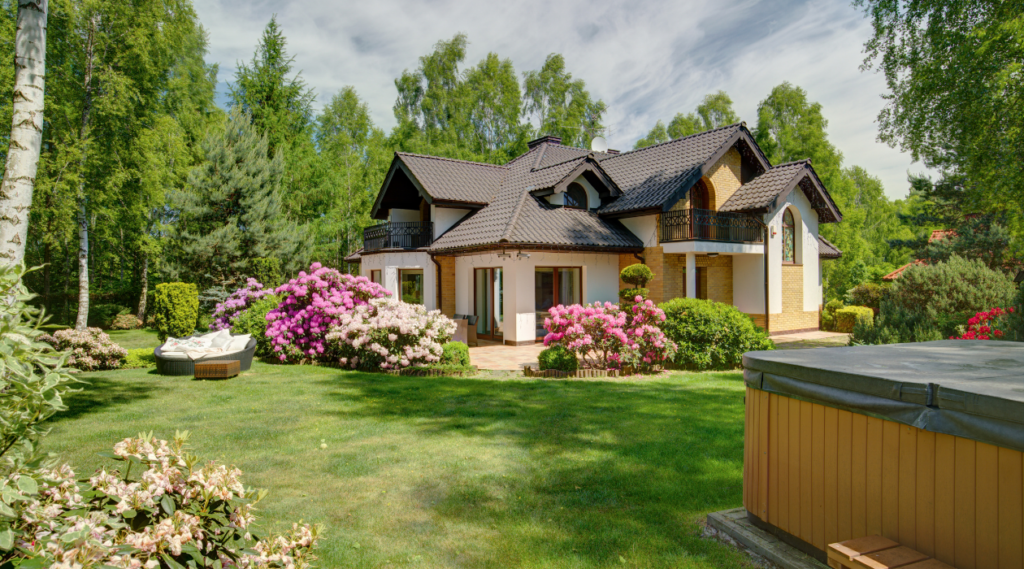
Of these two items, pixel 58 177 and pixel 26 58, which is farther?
pixel 58 177

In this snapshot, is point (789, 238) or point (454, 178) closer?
point (789, 238)

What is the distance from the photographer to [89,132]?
19.0 metres

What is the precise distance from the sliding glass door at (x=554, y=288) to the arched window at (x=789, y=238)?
27.7 ft

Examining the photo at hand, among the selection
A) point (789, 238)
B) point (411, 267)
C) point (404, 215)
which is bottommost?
point (411, 267)

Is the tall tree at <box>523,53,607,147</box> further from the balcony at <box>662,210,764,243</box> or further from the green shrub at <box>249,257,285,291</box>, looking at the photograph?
the green shrub at <box>249,257,285,291</box>

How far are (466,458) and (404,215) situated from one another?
17.5 m

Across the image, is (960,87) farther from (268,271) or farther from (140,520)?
(268,271)

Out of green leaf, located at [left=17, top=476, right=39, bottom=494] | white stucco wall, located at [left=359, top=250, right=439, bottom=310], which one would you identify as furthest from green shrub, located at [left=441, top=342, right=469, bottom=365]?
green leaf, located at [left=17, top=476, right=39, bottom=494]

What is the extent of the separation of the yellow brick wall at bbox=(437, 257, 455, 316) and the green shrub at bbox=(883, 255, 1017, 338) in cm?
1313

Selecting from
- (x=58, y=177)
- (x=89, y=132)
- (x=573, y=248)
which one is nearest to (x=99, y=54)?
(x=89, y=132)

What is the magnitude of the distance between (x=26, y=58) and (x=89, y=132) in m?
17.9

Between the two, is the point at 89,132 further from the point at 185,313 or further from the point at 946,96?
the point at 946,96

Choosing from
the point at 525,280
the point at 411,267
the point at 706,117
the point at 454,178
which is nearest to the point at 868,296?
the point at 525,280

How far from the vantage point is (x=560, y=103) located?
38125 millimetres
